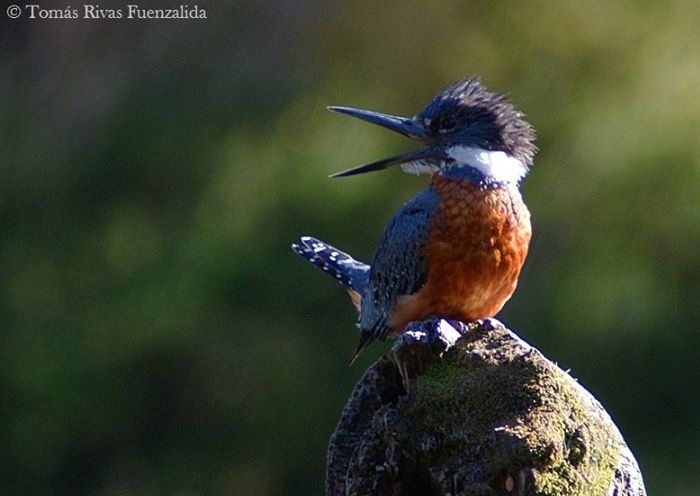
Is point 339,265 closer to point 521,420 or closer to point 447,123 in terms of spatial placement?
point 447,123

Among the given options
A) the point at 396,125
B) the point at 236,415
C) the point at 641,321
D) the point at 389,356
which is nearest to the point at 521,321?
the point at 641,321

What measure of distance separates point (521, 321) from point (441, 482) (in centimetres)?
371

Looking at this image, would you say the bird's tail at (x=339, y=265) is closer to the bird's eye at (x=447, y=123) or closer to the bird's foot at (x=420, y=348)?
the bird's eye at (x=447, y=123)

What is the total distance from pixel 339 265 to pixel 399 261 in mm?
821

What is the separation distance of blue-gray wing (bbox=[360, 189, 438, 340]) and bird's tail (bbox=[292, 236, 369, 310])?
48 centimetres

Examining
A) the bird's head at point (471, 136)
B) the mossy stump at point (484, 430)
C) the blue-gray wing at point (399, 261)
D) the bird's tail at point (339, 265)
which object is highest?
the bird's head at point (471, 136)

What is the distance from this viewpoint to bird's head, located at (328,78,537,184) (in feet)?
12.7

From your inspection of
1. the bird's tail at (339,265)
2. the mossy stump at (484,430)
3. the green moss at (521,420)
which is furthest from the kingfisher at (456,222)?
the green moss at (521,420)

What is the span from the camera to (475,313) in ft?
12.5

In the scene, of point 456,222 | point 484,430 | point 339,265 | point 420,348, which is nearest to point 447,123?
point 456,222

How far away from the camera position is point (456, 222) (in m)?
3.75

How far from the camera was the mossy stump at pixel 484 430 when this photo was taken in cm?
234

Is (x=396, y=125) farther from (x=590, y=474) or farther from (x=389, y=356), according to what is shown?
(x=590, y=474)

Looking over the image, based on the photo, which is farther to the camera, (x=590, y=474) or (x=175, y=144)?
(x=175, y=144)
